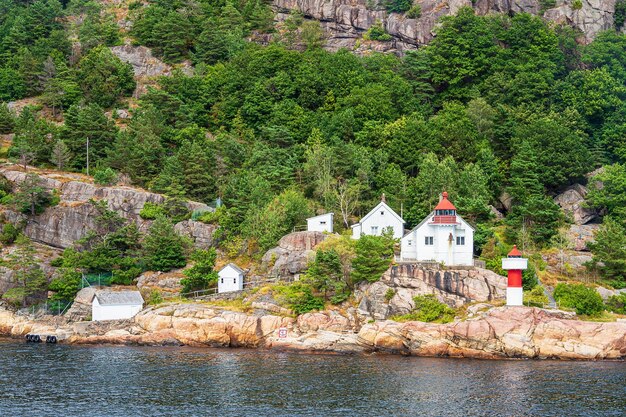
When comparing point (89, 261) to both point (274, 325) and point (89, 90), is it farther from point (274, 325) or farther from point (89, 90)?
point (89, 90)

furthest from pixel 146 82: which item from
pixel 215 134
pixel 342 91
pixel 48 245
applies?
pixel 48 245

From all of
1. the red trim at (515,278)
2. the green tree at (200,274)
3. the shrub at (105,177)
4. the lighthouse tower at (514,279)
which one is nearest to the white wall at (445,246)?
the lighthouse tower at (514,279)

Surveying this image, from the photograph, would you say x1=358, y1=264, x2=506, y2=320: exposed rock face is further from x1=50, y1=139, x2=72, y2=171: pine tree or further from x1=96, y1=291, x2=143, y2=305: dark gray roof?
x1=50, y1=139, x2=72, y2=171: pine tree

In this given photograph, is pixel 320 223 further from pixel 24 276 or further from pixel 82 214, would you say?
pixel 24 276

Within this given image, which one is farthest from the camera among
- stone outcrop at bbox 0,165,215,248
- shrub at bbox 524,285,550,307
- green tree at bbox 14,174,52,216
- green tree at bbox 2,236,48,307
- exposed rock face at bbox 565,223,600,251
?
green tree at bbox 14,174,52,216

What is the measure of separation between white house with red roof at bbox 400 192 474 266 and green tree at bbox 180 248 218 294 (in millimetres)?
20332

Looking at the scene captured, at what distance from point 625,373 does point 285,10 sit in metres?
103

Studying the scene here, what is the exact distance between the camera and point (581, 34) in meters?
128

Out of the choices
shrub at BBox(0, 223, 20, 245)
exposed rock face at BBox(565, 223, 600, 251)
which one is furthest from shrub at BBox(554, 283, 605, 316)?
shrub at BBox(0, 223, 20, 245)

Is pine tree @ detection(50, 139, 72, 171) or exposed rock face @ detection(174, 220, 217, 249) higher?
pine tree @ detection(50, 139, 72, 171)

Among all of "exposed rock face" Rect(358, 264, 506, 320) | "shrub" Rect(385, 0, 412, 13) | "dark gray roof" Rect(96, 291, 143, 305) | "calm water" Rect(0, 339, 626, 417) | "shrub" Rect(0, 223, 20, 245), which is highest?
"shrub" Rect(385, 0, 412, 13)

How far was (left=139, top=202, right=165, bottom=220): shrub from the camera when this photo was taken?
10056 cm

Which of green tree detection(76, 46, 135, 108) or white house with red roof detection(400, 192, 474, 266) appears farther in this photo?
green tree detection(76, 46, 135, 108)

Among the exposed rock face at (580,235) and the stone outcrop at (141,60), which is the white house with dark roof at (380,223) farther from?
the stone outcrop at (141,60)
